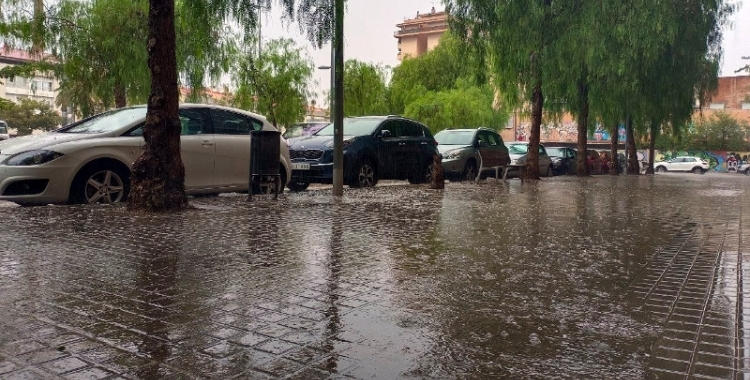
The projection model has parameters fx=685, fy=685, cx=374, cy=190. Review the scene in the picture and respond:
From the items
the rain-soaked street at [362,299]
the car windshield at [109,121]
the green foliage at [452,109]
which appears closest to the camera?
the rain-soaked street at [362,299]

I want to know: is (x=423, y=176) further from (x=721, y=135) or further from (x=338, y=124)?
(x=721, y=135)

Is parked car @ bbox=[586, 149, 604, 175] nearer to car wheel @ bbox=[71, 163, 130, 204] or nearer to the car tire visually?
the car tire

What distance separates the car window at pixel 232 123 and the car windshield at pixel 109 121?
3.87 feet

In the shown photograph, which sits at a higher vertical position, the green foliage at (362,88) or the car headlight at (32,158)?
the green foliage at (362,88)

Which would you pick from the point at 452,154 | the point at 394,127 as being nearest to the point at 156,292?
the point at 394,127

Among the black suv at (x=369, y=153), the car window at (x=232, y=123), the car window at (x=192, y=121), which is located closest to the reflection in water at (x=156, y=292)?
the car window at (x=192, y=121)

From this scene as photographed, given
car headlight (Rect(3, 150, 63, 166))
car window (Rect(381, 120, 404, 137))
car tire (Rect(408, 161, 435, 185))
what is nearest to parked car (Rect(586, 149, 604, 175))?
car tire (Rect(408, 161, 435, 185))

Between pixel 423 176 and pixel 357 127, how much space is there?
2647mm

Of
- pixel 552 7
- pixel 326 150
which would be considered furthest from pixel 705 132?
pixel 326 150

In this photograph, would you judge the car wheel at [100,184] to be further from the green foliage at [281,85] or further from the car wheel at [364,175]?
the green foliage at [281,85]

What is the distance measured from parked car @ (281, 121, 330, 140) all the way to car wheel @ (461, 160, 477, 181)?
6007mm

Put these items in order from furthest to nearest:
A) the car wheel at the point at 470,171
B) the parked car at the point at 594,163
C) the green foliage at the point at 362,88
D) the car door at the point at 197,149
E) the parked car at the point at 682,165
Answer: the parked car at the point at 682,165 < the green foliage at the point at 362,88 < the parked car at the point at 594,163 < the car wheel at the point at 470,171 < the car door at the point at 197,149

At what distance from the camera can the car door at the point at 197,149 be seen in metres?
10.8

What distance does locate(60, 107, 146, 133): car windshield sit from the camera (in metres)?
10.3
